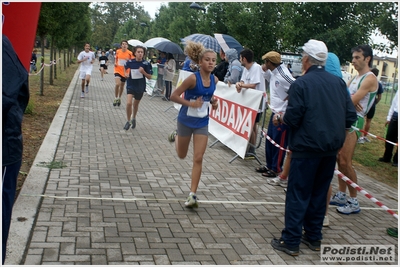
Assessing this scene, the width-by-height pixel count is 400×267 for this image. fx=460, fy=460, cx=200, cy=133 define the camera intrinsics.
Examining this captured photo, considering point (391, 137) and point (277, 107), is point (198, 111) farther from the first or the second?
point (391, 137)

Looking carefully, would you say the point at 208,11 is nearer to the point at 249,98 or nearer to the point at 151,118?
the point at 151,118

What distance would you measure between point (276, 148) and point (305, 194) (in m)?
2.92

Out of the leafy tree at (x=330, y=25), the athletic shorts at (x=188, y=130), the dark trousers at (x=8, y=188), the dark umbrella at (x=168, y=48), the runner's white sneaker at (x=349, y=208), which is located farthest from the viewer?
the dark umbrella at (x=168, y=48)

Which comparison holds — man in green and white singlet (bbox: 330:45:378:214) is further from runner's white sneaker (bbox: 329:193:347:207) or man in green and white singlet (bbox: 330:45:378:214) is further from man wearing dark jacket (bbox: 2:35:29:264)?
man wearing dark jacket (bbox: 2:35:29:264)

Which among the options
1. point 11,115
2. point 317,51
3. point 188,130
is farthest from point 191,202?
point 11,115

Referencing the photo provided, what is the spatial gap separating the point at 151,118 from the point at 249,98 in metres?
5.22

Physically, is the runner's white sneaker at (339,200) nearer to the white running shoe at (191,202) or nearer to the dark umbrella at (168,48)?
the white running shoe at (191,202)

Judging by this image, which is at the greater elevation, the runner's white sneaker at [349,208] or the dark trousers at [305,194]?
the dark trousers at [305,194]

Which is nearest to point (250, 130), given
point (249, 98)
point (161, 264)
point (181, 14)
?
point (249, 98)

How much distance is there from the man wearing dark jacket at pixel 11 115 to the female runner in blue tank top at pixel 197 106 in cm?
245

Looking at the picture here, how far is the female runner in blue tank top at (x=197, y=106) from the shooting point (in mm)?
5340

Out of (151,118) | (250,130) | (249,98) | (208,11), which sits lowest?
(151,118)

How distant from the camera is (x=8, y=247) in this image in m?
3.84

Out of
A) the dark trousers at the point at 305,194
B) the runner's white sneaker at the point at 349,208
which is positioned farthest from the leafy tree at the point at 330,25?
the dark trousers at the point at 305,194
